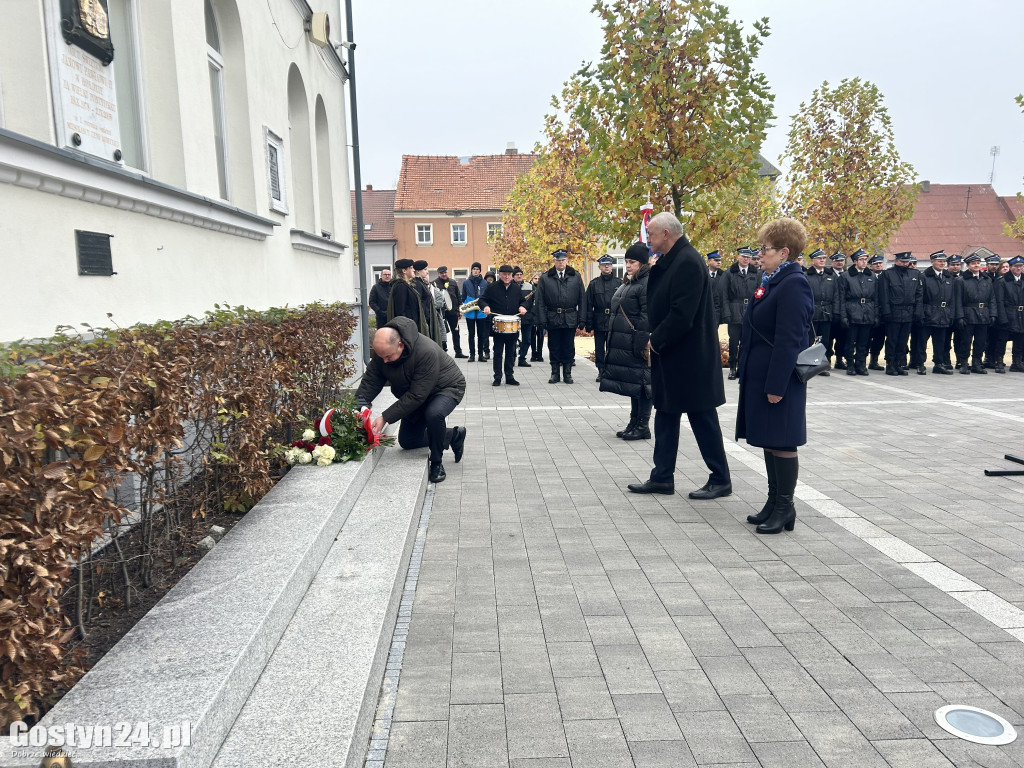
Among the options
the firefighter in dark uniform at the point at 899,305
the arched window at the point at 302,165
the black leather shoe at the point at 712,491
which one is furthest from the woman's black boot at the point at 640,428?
the firefighter in dark uniform at the point at 899,305

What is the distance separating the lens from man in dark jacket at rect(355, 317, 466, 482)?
21.3 ft

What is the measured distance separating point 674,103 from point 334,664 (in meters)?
12.4

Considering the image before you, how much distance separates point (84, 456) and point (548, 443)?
241 inches

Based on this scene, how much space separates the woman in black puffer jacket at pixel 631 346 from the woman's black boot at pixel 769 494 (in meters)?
2.84

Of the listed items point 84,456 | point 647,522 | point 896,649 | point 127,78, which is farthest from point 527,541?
point 127,78

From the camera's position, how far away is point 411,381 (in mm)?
6711

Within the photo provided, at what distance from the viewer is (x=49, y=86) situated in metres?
4.60

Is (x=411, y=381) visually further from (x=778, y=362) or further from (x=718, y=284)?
(x=718, y=284)

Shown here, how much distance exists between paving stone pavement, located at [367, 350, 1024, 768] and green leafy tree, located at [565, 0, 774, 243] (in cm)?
767

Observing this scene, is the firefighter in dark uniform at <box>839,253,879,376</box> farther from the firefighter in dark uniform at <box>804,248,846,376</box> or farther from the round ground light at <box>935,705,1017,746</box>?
the round ground light at <box>935,705,1017,746</box>

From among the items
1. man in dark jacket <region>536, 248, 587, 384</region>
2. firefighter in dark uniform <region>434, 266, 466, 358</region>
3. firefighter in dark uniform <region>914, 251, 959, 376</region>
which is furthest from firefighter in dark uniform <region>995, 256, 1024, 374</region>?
firefighter in dark uniform <region>434, 266, 466, 358</region>

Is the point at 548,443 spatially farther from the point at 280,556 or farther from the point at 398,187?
the point at 398,187

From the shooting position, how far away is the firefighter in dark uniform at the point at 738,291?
47.2ft

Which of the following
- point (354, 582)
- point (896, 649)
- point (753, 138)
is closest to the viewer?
point (896, 649)
